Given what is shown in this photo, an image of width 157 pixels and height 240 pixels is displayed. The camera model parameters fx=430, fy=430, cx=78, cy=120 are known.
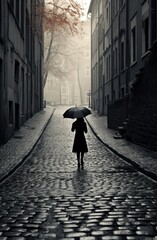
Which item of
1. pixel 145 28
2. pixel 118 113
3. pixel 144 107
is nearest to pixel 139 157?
pixel 144 107

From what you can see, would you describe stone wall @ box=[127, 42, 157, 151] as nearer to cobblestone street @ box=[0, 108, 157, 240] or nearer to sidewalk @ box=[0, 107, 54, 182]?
cobblestone street @ box=[0, 108, 157, 240]

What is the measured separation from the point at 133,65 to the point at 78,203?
16.0 m

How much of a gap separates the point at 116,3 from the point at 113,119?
9151mm

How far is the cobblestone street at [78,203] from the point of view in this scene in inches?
196

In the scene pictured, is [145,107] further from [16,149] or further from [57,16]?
[57,16]

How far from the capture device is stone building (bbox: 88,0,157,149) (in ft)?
48.3

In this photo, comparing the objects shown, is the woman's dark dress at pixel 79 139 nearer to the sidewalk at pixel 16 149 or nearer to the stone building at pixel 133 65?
the sidewalk at pixel 16 149

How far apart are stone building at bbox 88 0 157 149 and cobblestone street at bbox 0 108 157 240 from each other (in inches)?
142

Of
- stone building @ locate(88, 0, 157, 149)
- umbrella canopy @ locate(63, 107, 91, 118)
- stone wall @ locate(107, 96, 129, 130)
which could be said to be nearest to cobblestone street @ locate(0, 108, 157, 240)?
umbrella canopy @ locate(63, 107, 91, 118)

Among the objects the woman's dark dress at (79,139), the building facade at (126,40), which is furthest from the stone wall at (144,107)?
the woman's dark dress at (79,139)

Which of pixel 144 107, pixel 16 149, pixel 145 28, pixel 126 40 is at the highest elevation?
pixel 126 40

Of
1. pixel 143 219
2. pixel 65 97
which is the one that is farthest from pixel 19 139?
pixel 65 97

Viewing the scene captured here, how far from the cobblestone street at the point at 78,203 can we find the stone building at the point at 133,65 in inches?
142

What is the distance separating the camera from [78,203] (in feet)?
22.0
